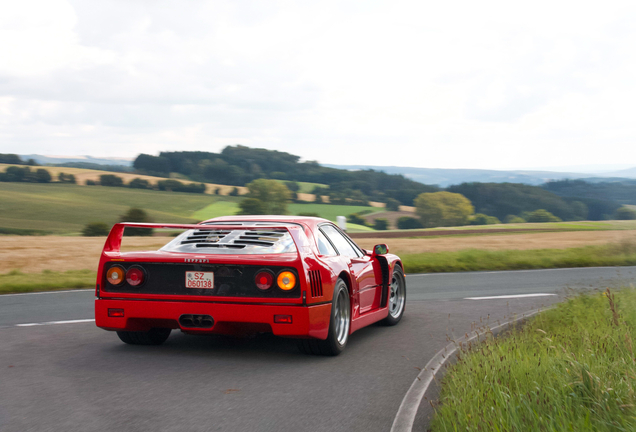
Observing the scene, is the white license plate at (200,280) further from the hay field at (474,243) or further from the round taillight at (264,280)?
the hay field at (474,243)

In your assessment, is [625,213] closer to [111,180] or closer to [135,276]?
[111,180]

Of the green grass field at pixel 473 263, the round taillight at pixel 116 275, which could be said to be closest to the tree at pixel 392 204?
the green grass field at pixel 473 263

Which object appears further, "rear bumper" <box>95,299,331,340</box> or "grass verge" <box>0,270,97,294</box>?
"grass verge" <box>0,270,97,294</box>

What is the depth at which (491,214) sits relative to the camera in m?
64.7

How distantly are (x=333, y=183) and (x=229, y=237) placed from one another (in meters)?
67.9

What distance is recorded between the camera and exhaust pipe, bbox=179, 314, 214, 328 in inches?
236

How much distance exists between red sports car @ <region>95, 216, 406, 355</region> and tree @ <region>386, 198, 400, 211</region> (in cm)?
5477

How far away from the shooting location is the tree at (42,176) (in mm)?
68125

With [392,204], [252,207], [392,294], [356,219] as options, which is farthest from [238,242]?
[392,204]

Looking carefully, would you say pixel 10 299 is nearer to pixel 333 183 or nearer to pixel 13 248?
pixel 13 248

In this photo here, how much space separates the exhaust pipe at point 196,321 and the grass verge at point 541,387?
2169 mm

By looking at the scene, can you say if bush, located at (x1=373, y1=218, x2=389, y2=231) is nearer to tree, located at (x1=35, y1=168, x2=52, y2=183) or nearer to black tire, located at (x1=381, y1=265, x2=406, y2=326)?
tree, located at (x1=35, y1=168, x2=52, y2=183)

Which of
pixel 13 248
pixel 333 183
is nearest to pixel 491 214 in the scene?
pixel 333 183

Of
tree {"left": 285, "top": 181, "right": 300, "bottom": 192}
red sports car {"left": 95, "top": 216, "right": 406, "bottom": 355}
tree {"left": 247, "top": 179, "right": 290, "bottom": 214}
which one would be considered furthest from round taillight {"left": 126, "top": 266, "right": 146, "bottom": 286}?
tree {"left": 285, "top": 181, "right": 300, "bottom": 192}
